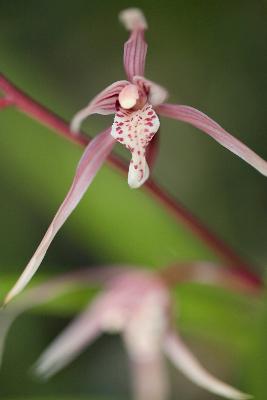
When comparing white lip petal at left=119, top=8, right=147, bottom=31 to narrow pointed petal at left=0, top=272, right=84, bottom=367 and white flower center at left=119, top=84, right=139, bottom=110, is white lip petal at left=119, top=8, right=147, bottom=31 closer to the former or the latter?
white flower center at left=119, top=84, right=139, bottom=110

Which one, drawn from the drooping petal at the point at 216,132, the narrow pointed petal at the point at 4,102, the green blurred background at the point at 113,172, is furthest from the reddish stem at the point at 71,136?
the green blurred background at the point at 113,172

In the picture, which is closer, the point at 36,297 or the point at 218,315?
the point at 36,297

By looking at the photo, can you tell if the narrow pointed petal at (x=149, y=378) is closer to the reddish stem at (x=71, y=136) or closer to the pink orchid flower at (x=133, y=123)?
the reddish stem at (x=71, y=136)

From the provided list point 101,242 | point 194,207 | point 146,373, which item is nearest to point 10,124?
point 101,242

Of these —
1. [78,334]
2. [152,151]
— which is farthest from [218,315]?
[152,151]

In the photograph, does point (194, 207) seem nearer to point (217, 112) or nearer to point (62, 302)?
point (217, 112)

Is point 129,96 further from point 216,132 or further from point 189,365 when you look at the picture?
point 189,365
